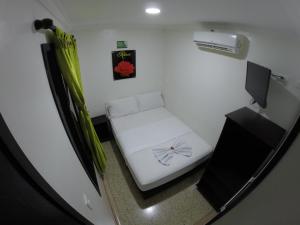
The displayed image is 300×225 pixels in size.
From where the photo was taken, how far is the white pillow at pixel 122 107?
10.3ft

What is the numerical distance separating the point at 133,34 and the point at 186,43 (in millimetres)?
1051

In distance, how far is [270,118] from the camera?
1.71 metres

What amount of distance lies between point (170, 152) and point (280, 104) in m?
1.47

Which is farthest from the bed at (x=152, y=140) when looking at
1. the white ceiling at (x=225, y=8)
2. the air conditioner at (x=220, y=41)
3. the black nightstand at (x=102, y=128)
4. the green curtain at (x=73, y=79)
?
the white ceiling at (x=225, y=8)

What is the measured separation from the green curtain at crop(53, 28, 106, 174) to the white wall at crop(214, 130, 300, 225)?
4.74 ft

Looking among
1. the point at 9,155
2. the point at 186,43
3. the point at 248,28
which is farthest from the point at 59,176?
the point at 186,43

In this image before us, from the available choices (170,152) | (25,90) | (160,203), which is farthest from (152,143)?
(25,90)

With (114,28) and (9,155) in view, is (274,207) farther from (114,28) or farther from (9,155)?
(114,28)

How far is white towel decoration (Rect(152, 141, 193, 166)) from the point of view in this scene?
2.25 m

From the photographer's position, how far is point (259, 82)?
1464 mm

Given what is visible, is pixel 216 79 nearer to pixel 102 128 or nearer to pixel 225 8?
pixel 225 8

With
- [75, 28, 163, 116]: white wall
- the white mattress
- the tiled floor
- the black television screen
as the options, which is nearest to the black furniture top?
the black television screen

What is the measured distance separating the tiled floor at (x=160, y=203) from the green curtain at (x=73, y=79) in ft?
1.32

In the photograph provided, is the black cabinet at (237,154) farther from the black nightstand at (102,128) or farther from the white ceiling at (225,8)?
the black nightstand at (102,128)
